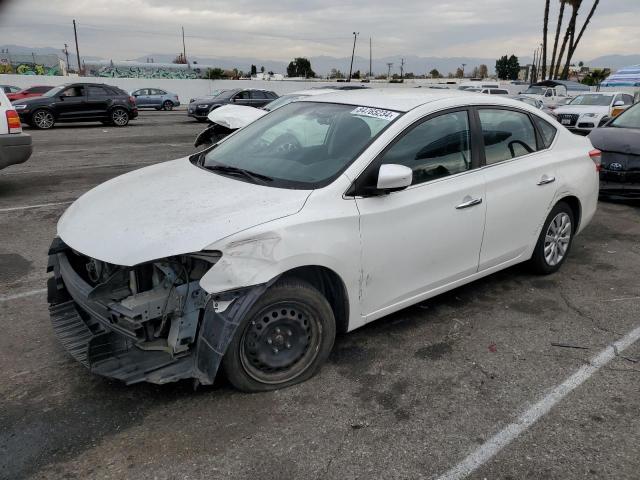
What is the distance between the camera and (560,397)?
312 centimetres

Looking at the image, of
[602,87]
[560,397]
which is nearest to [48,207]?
[560,397]

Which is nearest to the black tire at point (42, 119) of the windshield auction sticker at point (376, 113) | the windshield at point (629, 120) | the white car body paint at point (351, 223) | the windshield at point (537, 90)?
the white car body paint at point (351, 223)

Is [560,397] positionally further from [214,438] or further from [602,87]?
[602,87]

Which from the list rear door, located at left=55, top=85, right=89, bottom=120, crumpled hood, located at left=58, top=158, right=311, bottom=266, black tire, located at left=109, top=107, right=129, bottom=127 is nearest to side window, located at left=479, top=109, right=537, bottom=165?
crumpled hood, located at left=58, top=158, right=311, bottom=266

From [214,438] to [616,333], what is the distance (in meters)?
2.97

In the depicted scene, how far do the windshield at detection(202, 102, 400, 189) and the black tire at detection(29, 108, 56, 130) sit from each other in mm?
16982

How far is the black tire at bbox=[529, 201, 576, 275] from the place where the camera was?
469 cm

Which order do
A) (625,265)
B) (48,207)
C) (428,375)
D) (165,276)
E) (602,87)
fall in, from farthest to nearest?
1. (602,87)
2. (48,207)
3. (625,265)
4. (428,375)
5. (165,276)

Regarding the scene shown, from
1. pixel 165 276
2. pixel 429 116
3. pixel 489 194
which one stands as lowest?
pixel 165 276

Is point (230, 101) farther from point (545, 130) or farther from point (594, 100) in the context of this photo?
point (545, 130)

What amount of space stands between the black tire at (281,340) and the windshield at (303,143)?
27.7 inches

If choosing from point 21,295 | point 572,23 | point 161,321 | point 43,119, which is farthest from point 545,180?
point 572,23

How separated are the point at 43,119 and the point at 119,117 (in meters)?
2.70

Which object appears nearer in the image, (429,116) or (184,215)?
(184,215)
